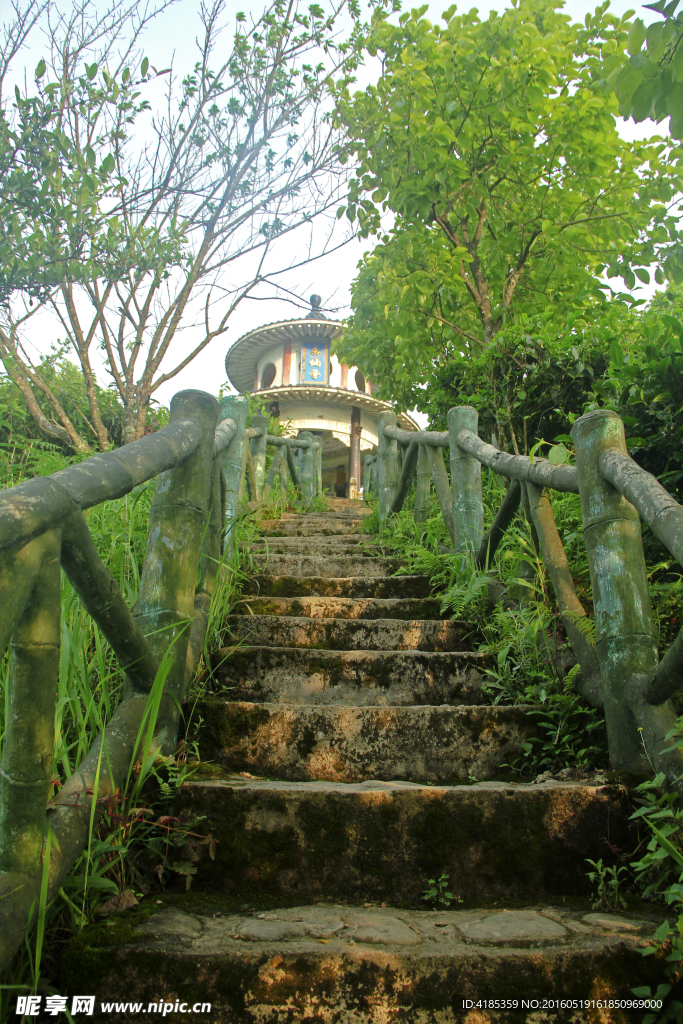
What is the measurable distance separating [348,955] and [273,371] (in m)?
18.4

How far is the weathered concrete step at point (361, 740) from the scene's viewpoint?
79.0 inches

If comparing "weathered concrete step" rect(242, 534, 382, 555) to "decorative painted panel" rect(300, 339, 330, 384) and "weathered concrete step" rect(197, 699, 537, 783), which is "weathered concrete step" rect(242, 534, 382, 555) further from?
"decorative painted panel" rect(300, 339, 330, 384)

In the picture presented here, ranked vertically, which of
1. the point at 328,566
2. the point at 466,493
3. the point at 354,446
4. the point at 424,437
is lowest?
the point at 328,566

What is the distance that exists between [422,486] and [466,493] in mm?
966

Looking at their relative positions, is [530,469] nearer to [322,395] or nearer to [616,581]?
[616,581]

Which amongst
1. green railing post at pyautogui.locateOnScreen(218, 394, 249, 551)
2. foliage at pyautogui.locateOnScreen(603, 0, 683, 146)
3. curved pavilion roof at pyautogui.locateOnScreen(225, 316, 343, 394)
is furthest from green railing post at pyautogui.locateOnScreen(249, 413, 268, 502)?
curved pavilion roof at pyautogui.locateOnScreen(225, 316, 343, 394)

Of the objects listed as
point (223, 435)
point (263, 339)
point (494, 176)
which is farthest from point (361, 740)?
point (263, 339)

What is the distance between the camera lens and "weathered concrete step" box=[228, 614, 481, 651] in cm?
276

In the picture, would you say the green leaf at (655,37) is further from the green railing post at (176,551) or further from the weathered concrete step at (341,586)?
the weathered concrete step at (341,586)

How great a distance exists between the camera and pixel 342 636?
2.79m

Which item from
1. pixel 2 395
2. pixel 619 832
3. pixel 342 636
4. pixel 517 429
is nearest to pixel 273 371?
pixel 2 395

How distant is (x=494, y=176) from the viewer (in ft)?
20.2

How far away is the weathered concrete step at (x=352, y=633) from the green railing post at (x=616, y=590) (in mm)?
952

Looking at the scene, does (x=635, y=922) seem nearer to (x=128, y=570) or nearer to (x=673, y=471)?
(x=673, y=471)
